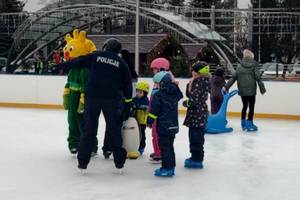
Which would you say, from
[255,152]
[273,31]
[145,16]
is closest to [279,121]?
[255,152]

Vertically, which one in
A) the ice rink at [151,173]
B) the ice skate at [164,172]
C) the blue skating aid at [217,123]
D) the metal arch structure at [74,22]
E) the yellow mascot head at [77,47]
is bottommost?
the ice rink at [151,173]

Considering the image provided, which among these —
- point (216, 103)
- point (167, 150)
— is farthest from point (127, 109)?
point (216, 103)

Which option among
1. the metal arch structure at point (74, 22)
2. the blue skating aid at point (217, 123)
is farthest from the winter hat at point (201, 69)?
the metal arch structure at point (74, 22)

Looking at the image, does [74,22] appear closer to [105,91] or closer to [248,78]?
[248,78]

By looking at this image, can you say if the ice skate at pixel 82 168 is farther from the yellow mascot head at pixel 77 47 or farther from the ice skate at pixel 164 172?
the yellow mascot head at pixel 77 47

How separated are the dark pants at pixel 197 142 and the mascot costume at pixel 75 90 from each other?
119 cm

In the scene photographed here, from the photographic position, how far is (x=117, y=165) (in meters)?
5.30

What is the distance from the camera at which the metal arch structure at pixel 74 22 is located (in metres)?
26.6

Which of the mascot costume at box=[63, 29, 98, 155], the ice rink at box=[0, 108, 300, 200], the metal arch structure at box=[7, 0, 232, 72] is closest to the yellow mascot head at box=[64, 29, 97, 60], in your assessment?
the mascot costume at box=[63, 29, 98, 155]

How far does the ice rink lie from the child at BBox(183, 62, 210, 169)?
0.69 ft

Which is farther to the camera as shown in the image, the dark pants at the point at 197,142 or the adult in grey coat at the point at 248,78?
the adult in grey coat at the point at 248,78

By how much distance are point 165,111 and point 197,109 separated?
2.08 ft

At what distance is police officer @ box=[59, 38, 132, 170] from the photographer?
5102 millimetres

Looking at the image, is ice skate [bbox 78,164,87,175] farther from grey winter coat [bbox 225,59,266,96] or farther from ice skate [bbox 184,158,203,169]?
grey winter coat [bbox 225,59,266,96]
